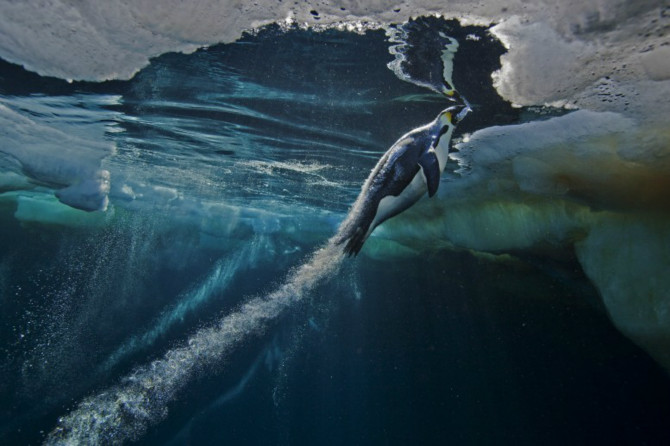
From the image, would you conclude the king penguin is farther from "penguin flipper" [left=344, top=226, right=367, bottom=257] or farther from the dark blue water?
the dark blue water

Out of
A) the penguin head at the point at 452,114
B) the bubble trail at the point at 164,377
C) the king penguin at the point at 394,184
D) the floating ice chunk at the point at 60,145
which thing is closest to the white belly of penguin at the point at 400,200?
the king penguin at the point at 394,184

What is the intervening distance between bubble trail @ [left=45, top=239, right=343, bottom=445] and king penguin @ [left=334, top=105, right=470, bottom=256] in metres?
2.28

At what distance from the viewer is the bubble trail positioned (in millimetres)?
13398

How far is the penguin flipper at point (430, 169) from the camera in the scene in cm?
283

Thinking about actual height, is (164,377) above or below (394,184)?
below

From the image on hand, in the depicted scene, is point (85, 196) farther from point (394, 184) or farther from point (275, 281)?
point (394, 184)

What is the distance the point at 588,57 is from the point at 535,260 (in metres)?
6.67

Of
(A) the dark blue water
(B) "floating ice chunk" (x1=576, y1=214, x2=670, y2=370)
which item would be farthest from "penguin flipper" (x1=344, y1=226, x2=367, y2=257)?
(B) "floating ice chunk" (x1=576, y1=214, x2=670, y2=370)

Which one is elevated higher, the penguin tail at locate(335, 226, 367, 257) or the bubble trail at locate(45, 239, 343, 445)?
the penguin tail at locate(335, 226, 367, 257)

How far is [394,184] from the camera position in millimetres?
2697

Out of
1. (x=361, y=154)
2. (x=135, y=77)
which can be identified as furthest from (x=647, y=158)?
(x=135, y=77)

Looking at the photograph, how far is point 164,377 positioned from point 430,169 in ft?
70.2

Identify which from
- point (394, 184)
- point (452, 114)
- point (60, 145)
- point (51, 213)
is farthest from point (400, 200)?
point (51, 213)

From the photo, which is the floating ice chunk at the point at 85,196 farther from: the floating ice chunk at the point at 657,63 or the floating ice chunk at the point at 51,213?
the floating ice chunk at the point at 657,63
